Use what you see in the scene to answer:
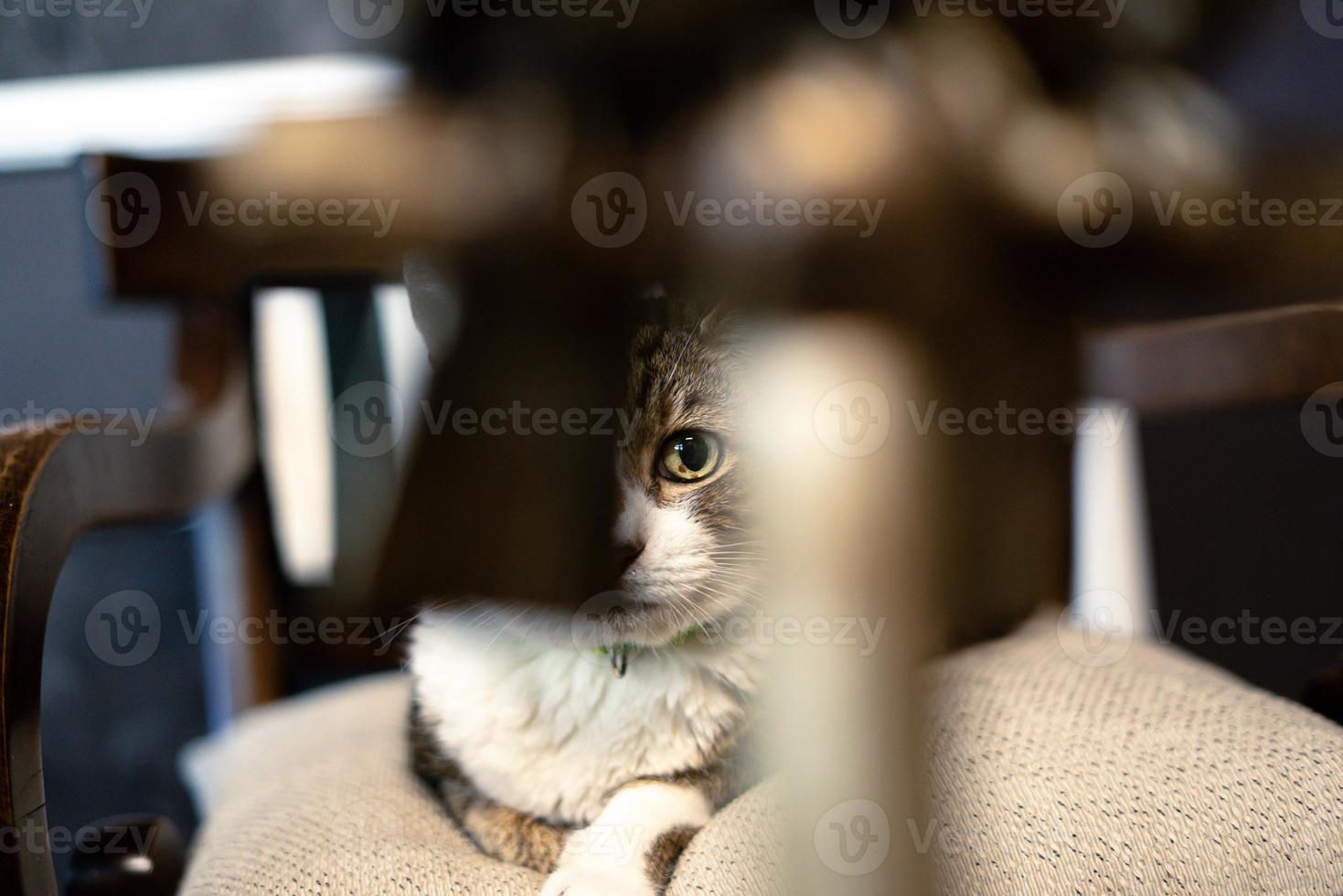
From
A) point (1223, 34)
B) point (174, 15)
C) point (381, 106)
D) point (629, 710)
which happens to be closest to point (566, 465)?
point (629, 710)

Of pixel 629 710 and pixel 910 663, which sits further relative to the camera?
pixel 629 710

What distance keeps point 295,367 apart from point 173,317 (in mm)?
161

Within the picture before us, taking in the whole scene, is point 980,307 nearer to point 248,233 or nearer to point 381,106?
point 381,106

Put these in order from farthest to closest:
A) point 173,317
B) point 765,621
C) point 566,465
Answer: point 173,317, point 765,621, point 566,465

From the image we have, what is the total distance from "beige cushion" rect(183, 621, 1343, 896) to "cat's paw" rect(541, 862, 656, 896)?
22mm

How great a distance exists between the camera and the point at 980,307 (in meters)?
0.38

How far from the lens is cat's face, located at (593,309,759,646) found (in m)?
0.50

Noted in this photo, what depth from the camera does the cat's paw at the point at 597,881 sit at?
1.65ft

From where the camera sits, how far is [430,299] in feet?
1.70

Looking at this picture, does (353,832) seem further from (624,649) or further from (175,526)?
(175,526)

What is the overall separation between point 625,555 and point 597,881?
20cm

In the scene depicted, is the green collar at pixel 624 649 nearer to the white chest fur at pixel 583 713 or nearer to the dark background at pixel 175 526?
the white chest fur at pixel 583 713

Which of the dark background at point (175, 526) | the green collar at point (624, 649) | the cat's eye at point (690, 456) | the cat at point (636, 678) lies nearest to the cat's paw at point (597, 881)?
the cat at point (636, 678)

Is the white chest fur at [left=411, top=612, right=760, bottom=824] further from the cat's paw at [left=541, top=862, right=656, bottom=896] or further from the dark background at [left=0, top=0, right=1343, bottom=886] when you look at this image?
the dark background at [left=0, top=0, right=1343, bottom=886]
